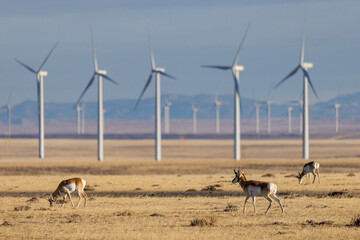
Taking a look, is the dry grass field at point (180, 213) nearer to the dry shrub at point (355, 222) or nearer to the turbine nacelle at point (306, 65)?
the dry shrub at point (355, 222)

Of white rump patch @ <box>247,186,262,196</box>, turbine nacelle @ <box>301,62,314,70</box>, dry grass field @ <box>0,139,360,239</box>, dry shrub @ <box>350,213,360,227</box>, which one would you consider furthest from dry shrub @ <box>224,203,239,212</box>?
turbine nacelle @ <box>301,62,314,70</box>

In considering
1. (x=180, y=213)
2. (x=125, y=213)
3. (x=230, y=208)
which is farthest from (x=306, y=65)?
(x=125, y=213)

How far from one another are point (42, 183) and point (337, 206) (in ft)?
75.6

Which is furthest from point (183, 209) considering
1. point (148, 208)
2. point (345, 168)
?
point (345, 168)

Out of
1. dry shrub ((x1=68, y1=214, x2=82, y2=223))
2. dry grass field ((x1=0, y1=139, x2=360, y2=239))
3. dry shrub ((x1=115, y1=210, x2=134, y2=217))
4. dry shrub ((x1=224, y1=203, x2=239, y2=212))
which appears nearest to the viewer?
dry grass field ((x1=0, y1=139, x2=360, y2=239))

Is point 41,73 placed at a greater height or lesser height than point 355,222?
greater

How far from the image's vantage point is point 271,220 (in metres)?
27.4

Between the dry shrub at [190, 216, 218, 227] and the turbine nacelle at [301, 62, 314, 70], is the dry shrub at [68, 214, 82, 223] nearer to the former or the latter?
the dry shrub at [190, 216, 218, 227]

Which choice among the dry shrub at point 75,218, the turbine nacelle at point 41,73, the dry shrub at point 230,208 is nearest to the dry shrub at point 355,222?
the dry shrub at point 230,208

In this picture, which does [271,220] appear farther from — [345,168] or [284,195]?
[345,168]

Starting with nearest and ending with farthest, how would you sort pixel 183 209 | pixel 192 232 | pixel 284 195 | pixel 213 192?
pixel 192 232
pixel 183 209
pixel 284 195
pixel 213 192

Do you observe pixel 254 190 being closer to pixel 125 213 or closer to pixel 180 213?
pixel 180 213

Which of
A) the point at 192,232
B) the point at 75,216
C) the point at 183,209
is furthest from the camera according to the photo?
the point at 183,209

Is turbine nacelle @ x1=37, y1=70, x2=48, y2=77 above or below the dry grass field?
above
